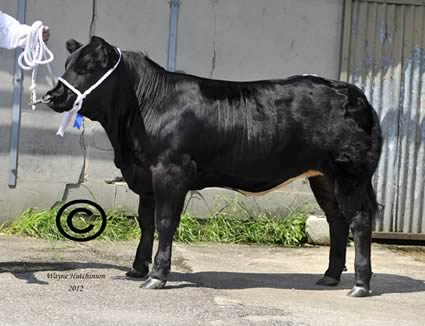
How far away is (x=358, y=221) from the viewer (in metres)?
8.07

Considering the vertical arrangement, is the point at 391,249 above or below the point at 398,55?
below

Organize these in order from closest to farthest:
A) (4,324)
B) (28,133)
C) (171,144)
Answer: (4,324), (171,144), (28,133)

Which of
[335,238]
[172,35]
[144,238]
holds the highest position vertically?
[172,35]

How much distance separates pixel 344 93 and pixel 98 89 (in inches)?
82.9

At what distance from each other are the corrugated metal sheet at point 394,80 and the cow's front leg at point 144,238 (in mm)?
3638

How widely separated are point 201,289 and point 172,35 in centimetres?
384

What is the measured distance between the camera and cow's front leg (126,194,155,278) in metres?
8.30

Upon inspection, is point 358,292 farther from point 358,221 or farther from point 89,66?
point 89,66

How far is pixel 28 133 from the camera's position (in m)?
10.6

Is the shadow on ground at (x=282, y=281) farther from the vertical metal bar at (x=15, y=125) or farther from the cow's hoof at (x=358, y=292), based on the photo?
the vertical metal bar at (x=15, y=125)

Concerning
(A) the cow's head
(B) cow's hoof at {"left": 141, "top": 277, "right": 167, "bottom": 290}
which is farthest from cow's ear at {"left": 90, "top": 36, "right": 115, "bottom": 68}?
(B) cow's hoof at {"left": 141, "top": 277, "right": 167, "bottom": 290}

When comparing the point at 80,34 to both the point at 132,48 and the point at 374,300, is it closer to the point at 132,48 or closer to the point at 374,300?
the point at 132,48

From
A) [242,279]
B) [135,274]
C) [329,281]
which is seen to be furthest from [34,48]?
[329,281]

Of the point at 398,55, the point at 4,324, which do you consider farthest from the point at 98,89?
the point at 398,55
